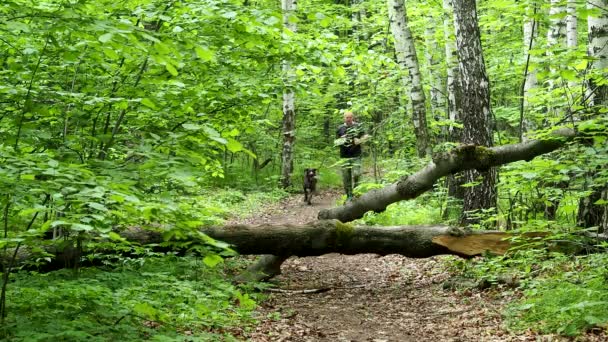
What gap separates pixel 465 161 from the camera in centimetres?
831

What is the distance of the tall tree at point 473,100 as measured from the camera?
911 cm

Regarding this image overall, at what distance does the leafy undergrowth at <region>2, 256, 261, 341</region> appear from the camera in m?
4.30

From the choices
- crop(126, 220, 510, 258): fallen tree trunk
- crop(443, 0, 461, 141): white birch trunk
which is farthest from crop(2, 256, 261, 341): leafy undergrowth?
crop(443, 0, 461, 141): white birch trunk

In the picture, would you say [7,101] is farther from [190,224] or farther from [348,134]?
[348,134]

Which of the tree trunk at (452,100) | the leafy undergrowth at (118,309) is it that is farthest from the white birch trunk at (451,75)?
the leafy undergrowth at (118,309)

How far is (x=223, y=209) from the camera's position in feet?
25.6

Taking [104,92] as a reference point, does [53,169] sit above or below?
below

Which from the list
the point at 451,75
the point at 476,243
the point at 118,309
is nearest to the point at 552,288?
the point at 476,243

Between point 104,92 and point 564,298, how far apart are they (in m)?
4.98

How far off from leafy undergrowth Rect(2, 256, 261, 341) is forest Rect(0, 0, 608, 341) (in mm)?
24

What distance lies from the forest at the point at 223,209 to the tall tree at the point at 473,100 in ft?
0.08

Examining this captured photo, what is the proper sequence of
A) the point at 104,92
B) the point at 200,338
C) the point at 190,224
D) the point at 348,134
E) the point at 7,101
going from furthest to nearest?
the point at 348,134, the point at 104,92, the point at 7,101, the point at 200,338, the point at 190,224

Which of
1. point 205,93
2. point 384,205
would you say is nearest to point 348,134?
point 384,205

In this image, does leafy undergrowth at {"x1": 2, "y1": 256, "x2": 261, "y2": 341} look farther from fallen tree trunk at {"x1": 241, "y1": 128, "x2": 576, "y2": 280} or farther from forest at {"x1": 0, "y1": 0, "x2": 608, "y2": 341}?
fallen tree trunk at {"x1": 241, "y1": 128, "x2": 576, "y2": 280}
